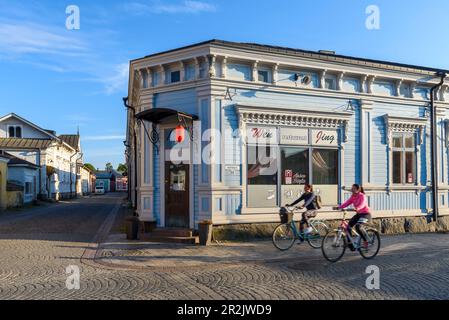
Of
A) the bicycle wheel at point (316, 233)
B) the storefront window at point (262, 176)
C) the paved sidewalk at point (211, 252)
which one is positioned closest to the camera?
the paved sidewalk at point (211, 252)

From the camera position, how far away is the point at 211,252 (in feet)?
34.3

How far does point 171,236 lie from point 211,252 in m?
1.99

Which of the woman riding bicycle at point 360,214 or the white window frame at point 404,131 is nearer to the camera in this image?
the woman riding bicycle at point 360,214

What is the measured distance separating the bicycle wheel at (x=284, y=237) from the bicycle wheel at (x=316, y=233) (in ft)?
1.52

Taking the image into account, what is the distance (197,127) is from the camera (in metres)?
12.1

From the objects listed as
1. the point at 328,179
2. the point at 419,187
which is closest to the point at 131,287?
the point at 328,179

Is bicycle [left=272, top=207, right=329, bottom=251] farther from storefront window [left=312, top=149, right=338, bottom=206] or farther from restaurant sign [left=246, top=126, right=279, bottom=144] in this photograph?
restaurant sign [left=246, top=126, right=279, bottom=144]

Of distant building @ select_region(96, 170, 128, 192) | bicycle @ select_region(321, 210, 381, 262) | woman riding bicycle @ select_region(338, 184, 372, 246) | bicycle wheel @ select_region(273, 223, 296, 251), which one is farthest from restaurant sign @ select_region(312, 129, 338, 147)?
distant building @ select_region(96, 170, 128, 192)

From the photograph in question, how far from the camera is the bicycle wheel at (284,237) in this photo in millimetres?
10727

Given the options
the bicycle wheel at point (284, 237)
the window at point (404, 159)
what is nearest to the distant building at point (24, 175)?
the bicycle wheel at point (284, 237)

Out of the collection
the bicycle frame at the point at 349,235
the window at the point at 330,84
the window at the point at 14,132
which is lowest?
the bicycle frame at the point at 349,235

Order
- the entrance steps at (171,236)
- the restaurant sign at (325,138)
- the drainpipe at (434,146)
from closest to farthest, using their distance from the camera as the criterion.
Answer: the entrance steps at (171,236)
the restaurant sign at (325,138)
the drainpipe at (434,146)

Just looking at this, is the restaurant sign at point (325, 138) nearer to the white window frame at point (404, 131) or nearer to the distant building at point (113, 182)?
the white window frame at point (404, 131)
